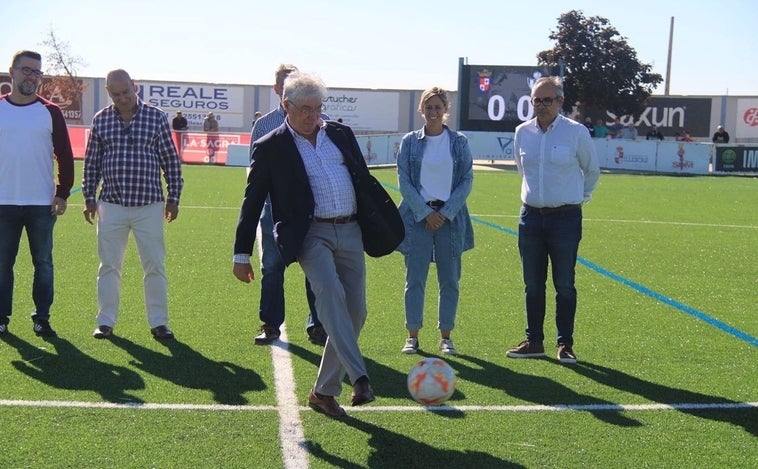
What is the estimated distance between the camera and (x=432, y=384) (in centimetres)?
531

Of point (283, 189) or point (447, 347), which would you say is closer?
point (283, 189)

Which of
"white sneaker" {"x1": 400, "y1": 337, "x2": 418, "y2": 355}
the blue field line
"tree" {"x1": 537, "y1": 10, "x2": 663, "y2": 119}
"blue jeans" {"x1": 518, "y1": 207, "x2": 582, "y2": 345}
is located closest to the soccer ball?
"white sneaker" {"x1": 400, "y1": 337, "x2": 418, "y2": 355}

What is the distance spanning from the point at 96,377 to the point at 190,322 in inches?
70.9

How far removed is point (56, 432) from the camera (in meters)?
4.95

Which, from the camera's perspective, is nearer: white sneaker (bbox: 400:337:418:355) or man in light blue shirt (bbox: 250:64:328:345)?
white sneaker (bbox: 400:337:418:355)

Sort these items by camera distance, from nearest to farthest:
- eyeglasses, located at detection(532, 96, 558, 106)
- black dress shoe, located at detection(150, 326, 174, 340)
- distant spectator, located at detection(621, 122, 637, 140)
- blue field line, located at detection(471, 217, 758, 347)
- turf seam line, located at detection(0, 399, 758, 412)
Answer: turf seam line, located at detection(0, 399, 758, 412) < eyeglasses, located at detection(532, 96, 558, 106) < black dress shoe, located at detection(150, 326, 174, 340) < blue field line, located at detection(471, 217, 758, 347) < distant spectator, located at detection(621, 122, 637, 140)

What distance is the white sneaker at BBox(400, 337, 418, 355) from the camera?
22.7ft

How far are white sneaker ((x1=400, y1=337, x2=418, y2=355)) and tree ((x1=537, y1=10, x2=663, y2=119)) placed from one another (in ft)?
138

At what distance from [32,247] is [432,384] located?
3.60 m

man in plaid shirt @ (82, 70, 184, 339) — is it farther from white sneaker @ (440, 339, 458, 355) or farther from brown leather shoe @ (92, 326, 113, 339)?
white sneaker @ (440, 339, 458, 355)

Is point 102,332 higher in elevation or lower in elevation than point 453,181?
lower

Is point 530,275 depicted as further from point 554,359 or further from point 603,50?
point 603,50

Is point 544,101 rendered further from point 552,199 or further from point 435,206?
point 435,206

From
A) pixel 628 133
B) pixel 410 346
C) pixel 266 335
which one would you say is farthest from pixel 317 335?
pixel 628 133
